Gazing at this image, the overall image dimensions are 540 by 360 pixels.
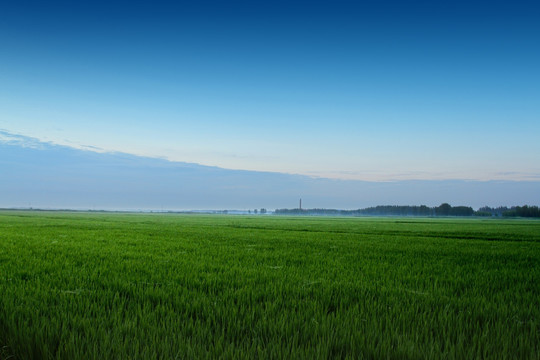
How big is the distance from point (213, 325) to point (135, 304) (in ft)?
4.80

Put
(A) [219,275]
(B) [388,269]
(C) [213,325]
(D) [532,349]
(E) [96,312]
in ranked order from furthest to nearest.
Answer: (B) [388,269] → (A) [219,275] → (E) [96,312] → (C) [213,325] → (D) [532,349]

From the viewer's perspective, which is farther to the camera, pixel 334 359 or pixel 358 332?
→ pixel 358 332

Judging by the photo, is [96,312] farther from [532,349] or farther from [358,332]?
[532,349]

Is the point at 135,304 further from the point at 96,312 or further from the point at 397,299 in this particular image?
the point at 397,299

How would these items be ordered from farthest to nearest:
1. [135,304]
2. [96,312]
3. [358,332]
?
1. [135,304]
2. [96,312]
3. [358,332]

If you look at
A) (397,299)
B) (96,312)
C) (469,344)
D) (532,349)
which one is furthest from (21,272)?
(532,349)

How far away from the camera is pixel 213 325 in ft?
12.8

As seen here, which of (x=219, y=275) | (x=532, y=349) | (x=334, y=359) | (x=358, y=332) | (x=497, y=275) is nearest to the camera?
(x=334, y=359)

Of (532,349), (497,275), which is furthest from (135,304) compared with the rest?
(497,275)

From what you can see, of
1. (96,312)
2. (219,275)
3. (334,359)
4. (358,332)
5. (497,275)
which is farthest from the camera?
(497,275)

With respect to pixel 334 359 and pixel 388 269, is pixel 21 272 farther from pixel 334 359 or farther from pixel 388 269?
pixel 388 269

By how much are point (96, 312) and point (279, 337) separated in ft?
8.49

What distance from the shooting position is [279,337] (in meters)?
3.42

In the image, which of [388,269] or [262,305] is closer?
[262,305]
